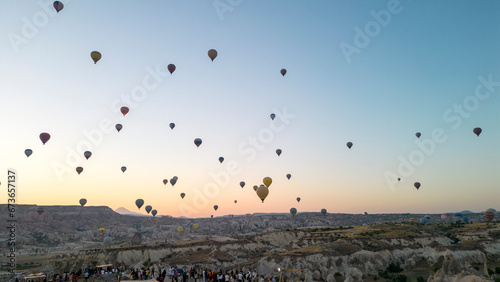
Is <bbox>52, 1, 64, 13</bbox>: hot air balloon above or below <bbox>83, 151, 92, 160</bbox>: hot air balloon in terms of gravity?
above

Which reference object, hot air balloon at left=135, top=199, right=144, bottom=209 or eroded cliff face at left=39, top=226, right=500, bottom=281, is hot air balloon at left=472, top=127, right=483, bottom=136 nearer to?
eroded cliff face at left=39, top=226, right=500, bottom=281

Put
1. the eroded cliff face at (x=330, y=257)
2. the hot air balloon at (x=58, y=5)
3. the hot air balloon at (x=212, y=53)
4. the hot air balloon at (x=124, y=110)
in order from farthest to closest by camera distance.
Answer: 1. the hot air balloon at (x=124, y=110)
2. the hot air balloon at (x=212, y=53)
3. the eroded cliff face at (x=330, y=257)
4. the hot air balloon at (x=58, y=5)

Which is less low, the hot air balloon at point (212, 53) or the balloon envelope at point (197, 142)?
the hot air balloon at point (212, 53)

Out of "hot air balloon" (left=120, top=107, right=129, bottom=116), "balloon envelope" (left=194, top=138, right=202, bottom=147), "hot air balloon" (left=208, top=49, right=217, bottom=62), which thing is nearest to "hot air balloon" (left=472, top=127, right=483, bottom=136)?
"hot air balloon" (left=208, top=49, right=217, bottom=62)

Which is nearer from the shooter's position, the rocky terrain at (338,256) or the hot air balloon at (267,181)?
the rocky terrain at (338,256)

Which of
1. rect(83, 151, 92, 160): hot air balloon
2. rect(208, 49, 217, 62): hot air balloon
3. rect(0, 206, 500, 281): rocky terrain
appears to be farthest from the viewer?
rect(83, 151, 92, 160): hot air balloon

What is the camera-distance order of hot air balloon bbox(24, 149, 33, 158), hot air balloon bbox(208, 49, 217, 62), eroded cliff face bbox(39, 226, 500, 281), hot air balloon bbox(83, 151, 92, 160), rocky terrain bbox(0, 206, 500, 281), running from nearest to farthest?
rocky terrain bbox(0, 206, 500, 281)
eroded cliff face bbox(39, 226, 500, 281)
hot air balloon bbox(208, 49, 217, 62)
hot air balloon bbox(24, 149, 33, 158)
hot air balloon bbox(83, 151, 92, 160)

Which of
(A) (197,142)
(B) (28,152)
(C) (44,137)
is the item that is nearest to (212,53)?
(A) (197,142)

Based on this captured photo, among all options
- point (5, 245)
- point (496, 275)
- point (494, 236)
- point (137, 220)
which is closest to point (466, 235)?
point (494, 236)

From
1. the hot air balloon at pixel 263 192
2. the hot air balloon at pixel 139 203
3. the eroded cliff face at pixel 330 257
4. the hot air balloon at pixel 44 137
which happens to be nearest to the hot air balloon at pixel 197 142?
the hot air balloon at pixel 263 192

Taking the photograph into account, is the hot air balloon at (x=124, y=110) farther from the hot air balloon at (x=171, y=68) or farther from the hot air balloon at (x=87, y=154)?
the hot air balloon at (x=87, y=154)
